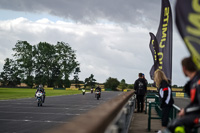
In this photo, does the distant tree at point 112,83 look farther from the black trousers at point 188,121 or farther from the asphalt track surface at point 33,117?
the black trousers at point 188,121

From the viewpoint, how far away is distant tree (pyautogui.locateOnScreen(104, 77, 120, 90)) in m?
149

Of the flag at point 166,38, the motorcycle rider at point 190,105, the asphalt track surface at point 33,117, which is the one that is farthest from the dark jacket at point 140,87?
the motorcycle rider at point 190,105

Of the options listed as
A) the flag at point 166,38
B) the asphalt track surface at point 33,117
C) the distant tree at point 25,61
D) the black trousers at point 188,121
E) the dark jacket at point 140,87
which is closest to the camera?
the black trousers at point 188,121

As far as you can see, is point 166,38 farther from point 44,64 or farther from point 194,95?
point 44,64

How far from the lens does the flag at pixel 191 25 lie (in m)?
3.08

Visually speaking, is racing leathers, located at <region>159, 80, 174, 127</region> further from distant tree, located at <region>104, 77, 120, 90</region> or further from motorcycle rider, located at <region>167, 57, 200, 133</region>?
distant tree, located at <region>104, 77, 120, 90</region>

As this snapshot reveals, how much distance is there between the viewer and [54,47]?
4409 inches

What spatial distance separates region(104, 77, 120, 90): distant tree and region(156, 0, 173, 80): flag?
136 m

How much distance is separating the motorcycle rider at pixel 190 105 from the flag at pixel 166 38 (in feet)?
27.2

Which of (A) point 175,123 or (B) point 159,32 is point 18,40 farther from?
(A) point 175,123

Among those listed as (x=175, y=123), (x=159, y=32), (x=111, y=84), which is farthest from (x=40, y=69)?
(x=175, y=123)

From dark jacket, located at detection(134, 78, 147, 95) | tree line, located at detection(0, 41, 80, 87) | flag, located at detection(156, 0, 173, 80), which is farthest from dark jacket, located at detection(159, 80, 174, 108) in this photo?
tree line, located at detection(0, 41, 80, 87)

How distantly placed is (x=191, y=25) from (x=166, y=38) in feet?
29.4

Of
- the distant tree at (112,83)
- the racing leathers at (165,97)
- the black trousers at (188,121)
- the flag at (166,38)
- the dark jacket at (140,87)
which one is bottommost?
the black trousers at (188,121)
